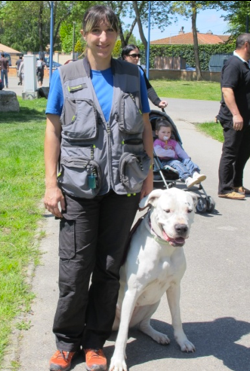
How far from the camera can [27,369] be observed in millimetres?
3314

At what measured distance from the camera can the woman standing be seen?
3.11 meters

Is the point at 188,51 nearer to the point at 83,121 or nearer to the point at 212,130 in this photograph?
the point at 212,130

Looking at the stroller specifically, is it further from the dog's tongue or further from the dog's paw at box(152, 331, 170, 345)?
the dog's tongue

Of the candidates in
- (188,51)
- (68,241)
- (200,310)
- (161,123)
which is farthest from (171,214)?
(188,51)

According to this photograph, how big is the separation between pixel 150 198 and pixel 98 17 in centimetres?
109

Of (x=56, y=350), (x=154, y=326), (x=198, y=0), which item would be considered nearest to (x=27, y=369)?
(x=56, y=350)

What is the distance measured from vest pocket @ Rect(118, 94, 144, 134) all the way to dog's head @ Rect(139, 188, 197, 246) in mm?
405

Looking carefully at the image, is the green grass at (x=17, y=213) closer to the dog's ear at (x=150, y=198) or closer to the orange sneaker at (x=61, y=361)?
the orange sneaker at (x=61, y=361)

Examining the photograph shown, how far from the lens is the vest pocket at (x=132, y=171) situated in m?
3.15

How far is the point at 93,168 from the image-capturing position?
308cm

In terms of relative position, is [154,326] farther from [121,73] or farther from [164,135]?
[164,135]

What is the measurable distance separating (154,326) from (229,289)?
1.02 metres

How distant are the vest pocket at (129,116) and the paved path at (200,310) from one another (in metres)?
1.46

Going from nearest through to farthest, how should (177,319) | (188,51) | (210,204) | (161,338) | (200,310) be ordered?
1. (177,319)
2. (161,338)
3. (200,310)
4. (210,204)
5. (188,51)
